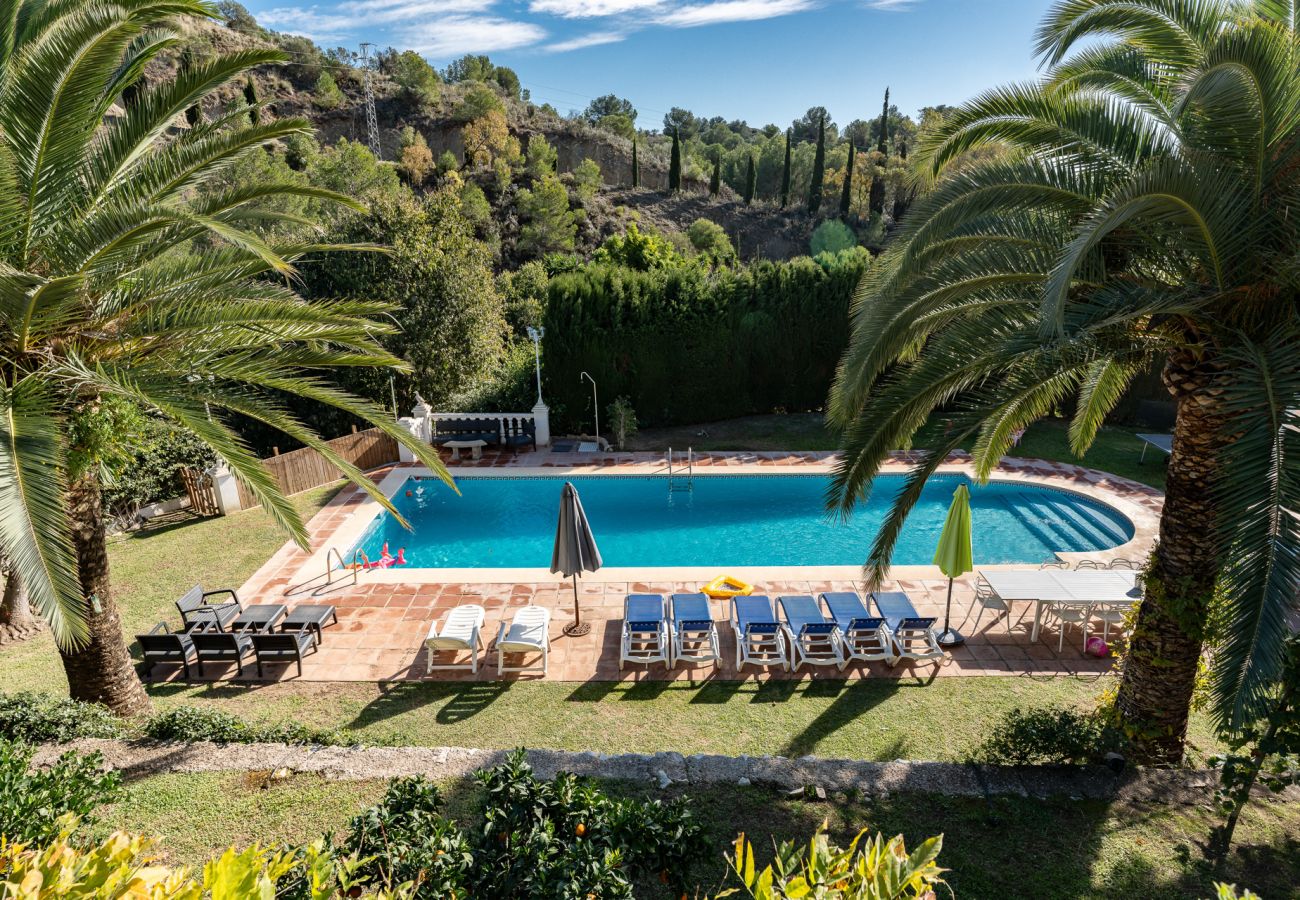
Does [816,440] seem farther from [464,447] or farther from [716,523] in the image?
[464,447]

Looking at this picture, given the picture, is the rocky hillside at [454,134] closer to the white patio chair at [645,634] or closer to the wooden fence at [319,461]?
the wooden fence at [319,461]

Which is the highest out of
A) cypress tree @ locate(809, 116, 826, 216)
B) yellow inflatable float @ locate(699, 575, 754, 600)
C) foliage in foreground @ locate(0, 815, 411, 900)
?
cypress tree @ locate(809, 116, 826, 216)

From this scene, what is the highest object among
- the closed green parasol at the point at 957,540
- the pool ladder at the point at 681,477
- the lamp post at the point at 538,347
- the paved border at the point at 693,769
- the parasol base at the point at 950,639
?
the lamp post at the point at 538,347

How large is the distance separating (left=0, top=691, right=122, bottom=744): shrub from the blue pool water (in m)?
6.97

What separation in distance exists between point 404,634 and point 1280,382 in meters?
9.28

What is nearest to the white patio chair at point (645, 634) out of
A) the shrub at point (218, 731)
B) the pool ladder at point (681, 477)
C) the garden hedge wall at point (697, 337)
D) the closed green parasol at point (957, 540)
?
the shrub at point (218, 731)

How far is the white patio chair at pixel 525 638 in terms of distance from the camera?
28.6 feet

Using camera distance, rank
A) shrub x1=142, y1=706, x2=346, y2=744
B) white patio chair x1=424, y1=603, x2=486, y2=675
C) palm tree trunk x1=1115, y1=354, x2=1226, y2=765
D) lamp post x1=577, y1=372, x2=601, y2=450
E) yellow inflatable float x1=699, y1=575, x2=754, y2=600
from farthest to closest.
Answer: lamp post x1=577, y1=372, x2=601, y2=450 < yellow inflatable float x1=699, y1=575, x2=754, y2=600 < white patio chair x1=424, y1=603, x2=486, y2=675 < shrub x1=142, y1=706, x2=346, y2=744 < palm tree trunk x1=1115, y1=354, x2=1226, y2=765

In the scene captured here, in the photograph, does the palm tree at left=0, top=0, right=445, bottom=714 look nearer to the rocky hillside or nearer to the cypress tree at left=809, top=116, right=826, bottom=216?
the rocky hillside

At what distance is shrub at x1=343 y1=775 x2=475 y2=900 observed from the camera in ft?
11.7

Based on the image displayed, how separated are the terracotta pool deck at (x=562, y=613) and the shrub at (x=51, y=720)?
94.9 inches

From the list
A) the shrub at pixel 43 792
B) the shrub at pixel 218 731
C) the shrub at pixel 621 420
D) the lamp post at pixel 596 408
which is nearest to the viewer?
the shrub at pixel 43 792

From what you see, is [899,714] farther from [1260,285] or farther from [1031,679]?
[1260,285]

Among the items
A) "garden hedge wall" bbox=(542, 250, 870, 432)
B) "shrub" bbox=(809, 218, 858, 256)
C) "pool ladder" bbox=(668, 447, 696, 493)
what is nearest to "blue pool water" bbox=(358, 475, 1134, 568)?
"pool ladder" bbox=(668, 447, 696, 493)
